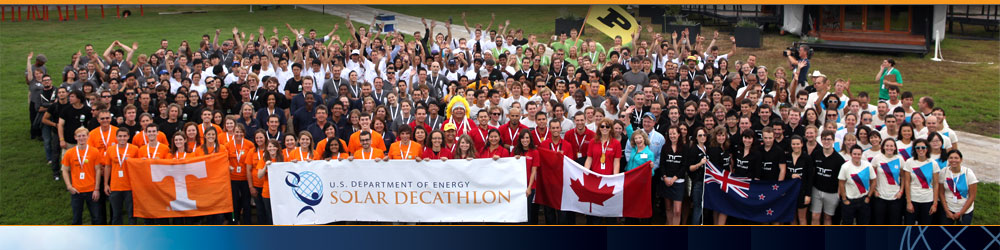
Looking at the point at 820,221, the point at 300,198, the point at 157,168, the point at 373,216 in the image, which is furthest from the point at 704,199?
the point at 157,168

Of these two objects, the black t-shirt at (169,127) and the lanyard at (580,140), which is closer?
the lanyard at (580,140)

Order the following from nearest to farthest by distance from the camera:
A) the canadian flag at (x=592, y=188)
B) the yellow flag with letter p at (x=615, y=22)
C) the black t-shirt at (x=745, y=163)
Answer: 1. the black t-shirt at (x=745, y=163)
2. the canadian flag at (x=592, y=188)
3. the yellow flag with letter p at (x=615, y=22)

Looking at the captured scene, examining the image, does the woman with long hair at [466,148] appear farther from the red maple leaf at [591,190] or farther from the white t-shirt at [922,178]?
the white t-shirt at [922,178]

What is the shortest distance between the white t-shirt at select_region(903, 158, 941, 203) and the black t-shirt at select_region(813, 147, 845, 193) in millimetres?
701

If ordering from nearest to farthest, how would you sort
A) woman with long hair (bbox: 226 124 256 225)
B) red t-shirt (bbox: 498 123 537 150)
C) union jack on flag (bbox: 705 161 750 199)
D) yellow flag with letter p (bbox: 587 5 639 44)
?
union jack on flag (bbox: 705 161 750 199) < woman with long hair (bbox: 226 124 256 225) < red t-shirt (bbox: 498 123 537 150) < yellow flag with letter p (bbox: 587 5 639 44)

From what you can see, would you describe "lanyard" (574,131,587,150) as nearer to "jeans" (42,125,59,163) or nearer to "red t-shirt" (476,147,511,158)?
"red t-shirt" (476,147,511,158)

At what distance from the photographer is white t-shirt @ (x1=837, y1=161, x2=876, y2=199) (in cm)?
878

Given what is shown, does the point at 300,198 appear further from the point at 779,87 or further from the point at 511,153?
the point at 779,87

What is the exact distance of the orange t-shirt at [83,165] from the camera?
9.38m

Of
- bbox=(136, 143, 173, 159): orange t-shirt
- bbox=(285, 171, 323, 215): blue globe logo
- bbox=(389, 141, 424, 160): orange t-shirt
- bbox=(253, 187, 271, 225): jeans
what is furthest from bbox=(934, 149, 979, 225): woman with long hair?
bbox=(136, 143, 173, 159): orange t-shirt

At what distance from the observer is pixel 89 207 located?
9656 mm

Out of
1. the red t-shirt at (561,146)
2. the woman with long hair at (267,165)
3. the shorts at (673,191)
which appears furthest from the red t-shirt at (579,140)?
the woman with long hair at (267,165)

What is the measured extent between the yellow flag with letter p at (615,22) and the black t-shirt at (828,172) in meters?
8.52

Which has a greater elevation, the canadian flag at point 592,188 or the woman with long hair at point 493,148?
the woman with long hair at point 493,148
